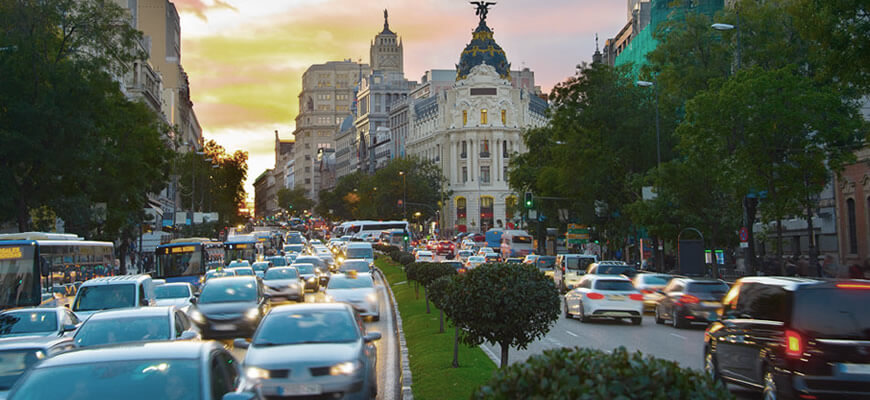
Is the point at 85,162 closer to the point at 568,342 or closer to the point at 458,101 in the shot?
the point at 568,342

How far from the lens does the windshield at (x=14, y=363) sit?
471 inches

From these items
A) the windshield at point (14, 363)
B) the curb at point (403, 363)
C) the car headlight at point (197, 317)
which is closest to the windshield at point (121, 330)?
the windshield at point (14, 363)

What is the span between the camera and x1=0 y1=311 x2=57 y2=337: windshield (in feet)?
52.1

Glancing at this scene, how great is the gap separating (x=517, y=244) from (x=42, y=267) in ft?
197

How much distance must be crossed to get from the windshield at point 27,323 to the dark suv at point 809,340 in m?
11.1

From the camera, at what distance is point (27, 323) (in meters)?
16.1

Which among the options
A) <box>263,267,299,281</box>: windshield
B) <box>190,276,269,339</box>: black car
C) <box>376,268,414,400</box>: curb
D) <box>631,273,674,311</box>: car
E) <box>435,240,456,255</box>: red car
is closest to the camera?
<box>376,268,414,400</box>: curb

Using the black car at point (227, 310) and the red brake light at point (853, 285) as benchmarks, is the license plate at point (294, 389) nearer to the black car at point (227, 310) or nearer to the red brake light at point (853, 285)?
the red brake light at point (853, 285)

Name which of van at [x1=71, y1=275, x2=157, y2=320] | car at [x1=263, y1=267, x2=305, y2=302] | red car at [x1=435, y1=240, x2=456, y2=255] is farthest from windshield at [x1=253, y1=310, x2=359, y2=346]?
red car at [x1=435, y1=240, x2=456, y2=255]

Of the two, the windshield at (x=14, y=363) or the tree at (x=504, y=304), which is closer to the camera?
the windshield at (x=14, y=363)

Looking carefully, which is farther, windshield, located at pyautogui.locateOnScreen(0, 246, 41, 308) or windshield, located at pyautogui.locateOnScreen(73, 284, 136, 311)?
windshield, located at pyautogui.locateOnScreen(0, 246, 41, 308)

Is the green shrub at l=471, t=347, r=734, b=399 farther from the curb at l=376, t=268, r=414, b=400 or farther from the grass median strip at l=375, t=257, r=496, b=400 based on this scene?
the curb at l=376, t=268, r=414, b=400

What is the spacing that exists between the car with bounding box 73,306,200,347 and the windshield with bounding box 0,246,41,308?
37.4 feet

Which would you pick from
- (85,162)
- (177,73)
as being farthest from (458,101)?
(85,162)
